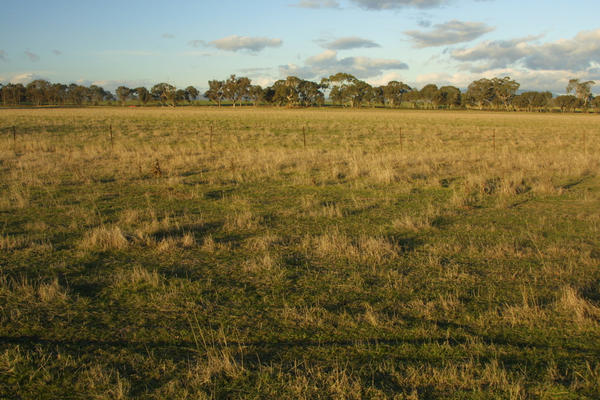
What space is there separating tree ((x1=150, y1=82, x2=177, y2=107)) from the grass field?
128631mm

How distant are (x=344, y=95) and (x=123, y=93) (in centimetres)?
7643

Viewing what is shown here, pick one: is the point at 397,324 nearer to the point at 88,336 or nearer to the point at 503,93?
the point at 88,336

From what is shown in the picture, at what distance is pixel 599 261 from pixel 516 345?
10.5ft

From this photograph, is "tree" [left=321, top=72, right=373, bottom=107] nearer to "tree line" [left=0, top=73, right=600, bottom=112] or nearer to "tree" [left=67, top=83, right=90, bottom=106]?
"tree line" [left=0, top=73, right=600, bottom=112]

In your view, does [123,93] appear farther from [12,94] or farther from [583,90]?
[583,90]

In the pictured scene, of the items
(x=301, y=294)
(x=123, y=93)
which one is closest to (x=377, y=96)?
(x=123, y=93)

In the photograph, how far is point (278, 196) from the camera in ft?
37.3

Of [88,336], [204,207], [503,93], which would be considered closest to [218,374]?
[88,336]

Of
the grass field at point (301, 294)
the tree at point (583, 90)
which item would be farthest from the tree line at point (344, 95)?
the grass field at point (301, 294)

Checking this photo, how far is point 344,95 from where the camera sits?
126 meters

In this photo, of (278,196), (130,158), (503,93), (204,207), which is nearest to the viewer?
(204,207)

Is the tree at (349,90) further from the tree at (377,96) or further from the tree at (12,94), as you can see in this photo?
the tree at (12,94)

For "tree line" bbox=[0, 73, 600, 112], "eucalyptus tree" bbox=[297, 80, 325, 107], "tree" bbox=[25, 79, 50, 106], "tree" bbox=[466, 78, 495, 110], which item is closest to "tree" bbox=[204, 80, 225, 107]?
"tree line" bbox=[0, 73, 600, 112]

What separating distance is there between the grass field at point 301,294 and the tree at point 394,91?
126 m
